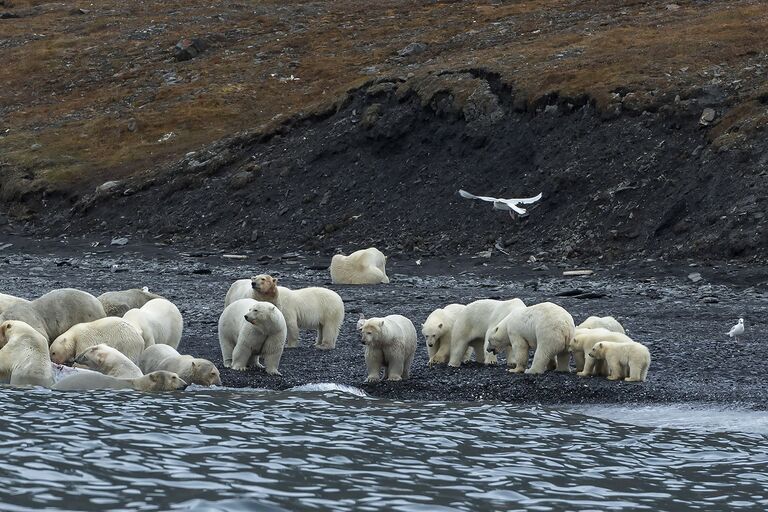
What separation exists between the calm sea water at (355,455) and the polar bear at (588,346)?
132 centimetres

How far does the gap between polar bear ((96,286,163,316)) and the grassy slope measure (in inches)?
671

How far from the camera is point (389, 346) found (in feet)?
46.6

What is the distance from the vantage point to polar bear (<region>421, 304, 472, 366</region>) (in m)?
15.7

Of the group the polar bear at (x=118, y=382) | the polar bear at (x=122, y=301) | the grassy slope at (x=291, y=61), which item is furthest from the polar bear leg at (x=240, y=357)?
the grassy slope at (x=291, y=61)

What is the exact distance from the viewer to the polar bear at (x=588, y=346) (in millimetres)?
14383

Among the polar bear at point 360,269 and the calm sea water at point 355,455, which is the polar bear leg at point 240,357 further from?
the polar bear at point 360,269

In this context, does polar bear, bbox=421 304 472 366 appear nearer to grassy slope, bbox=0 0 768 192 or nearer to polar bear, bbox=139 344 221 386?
polar bear, bbox=139 344 221 386

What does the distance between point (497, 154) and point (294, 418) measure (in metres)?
22.6

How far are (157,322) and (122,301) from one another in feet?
6.37

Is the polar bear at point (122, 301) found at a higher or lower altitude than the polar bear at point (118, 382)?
higher

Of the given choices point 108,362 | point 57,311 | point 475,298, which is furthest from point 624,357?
point 475,298

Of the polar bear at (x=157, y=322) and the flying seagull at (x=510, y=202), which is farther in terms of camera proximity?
the flying seagull at (x=510, y=202)

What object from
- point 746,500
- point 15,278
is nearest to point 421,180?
point 15,278

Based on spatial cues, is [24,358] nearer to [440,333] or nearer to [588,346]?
[440,333]
